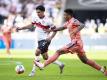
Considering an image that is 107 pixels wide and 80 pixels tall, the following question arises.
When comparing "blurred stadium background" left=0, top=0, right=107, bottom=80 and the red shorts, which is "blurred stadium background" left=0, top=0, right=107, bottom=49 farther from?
the red shorts

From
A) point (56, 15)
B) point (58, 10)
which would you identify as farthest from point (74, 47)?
point (58, 10)

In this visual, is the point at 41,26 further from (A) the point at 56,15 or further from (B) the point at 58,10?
(B) the point at 58,10

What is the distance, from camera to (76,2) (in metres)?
45.8

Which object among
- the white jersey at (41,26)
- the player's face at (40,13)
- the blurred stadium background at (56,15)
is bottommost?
the blurred stadium background at (56,15)

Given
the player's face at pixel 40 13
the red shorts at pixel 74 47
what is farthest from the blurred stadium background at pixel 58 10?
the red shorts at pixel 74 47

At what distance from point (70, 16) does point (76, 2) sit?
27.0m

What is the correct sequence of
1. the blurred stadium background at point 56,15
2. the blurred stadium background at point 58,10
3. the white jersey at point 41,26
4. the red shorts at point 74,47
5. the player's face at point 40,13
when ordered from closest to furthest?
1. the red shorts at point 74,47
2. the player's face at point 40,13
3. the white jersey at point 41,26
4. the blurred stadium background at point 56,15
5. the blurred stadium background at point 58,10

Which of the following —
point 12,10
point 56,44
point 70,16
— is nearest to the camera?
point 70,16

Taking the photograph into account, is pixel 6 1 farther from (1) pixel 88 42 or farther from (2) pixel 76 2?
(1) pixel 88 42

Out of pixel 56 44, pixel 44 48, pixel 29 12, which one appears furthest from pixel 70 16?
pixel 29 12

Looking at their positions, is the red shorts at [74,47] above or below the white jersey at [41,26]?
below

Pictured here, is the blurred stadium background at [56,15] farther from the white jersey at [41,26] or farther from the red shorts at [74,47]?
the red shorts at [74,47]

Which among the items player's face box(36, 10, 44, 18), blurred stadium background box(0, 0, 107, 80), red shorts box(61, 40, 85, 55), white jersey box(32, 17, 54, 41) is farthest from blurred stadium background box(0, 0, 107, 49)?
red shorts box(61, 40, 85, 55)

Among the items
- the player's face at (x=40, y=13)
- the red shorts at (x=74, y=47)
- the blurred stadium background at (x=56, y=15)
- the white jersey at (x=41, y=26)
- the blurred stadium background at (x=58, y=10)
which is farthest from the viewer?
the blurred stadium background at (x=58, y=10)
